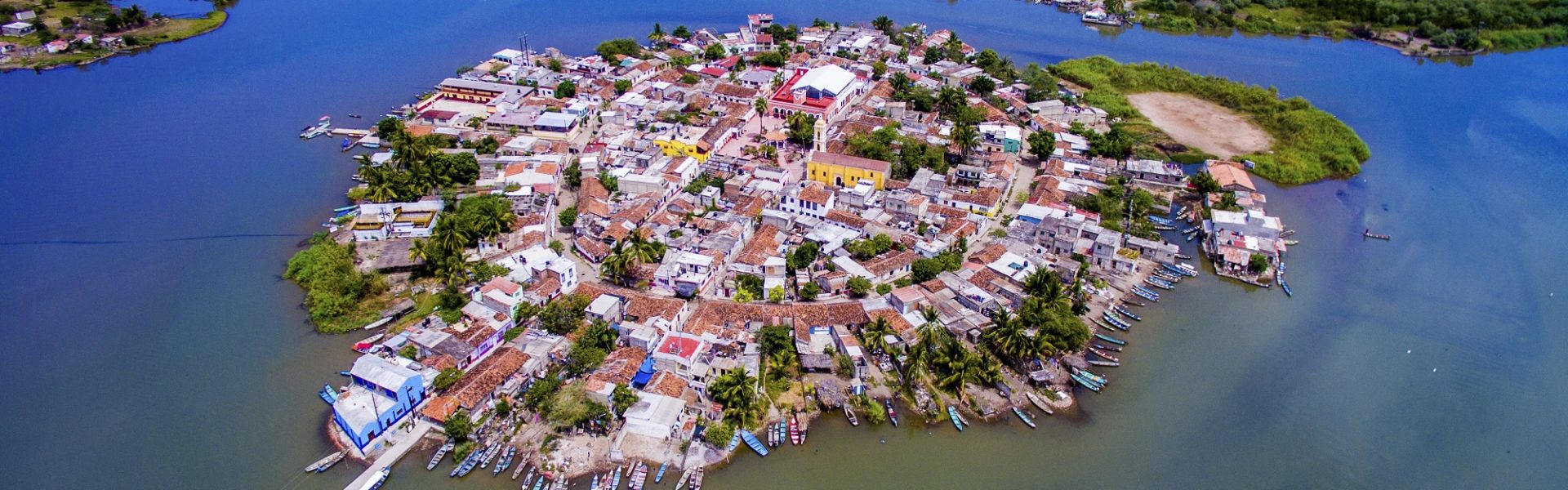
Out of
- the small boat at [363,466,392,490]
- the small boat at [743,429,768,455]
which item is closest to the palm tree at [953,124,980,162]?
the small boat at [743,429,768,455]

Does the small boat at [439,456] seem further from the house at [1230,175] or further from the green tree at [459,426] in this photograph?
the house at [1230,175]

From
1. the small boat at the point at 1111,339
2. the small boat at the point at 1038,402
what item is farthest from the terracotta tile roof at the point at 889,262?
the small boat at the point at 1038,402

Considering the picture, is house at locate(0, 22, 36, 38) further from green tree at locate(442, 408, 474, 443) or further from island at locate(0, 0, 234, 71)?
green tree at locate(442, 408, 474, 443)

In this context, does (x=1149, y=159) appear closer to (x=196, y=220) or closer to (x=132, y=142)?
(x=196, y=220)

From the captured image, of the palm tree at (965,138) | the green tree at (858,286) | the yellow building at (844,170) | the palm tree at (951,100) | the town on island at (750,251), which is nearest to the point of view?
the town on island at (750,251)

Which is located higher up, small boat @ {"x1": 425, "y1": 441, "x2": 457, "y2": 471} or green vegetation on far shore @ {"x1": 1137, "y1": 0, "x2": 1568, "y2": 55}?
green vegetation on far shore @ {"x1": 1137, "y1": 0, "x2": 1568, "y2": 55}

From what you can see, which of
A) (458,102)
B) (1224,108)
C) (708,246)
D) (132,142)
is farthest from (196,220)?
(1224,108)
